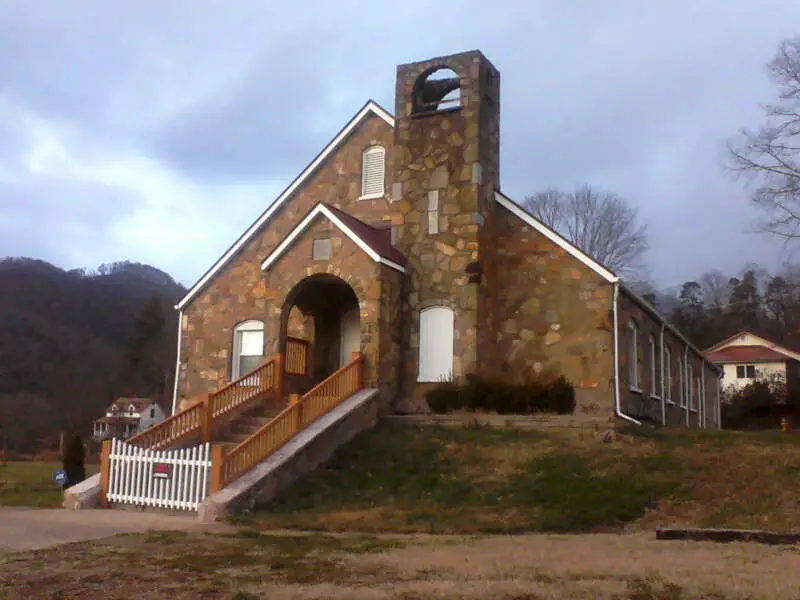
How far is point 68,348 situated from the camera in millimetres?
76500

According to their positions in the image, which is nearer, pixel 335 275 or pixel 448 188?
pixel 335 275

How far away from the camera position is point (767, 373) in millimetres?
55469

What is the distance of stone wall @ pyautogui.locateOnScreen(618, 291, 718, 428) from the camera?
19.5 metres

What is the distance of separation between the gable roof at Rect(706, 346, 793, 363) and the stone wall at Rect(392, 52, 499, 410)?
4233 centimetres

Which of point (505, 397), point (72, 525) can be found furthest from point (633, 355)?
point (72, 525)

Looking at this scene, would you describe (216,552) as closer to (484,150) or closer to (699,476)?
(699,476)

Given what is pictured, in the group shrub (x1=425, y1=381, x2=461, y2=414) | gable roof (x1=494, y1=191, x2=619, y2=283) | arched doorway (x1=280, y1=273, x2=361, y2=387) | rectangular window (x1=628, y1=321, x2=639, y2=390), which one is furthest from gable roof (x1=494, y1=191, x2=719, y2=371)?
arched doorway (x1=280, y1=273, x2=361, y2=387)

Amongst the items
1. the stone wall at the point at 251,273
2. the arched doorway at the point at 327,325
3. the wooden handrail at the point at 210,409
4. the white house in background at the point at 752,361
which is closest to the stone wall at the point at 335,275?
the wooden handrail at the point at 210,409

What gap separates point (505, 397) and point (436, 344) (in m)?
2.22

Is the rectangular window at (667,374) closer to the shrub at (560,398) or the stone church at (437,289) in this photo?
the stone church at (437,289)

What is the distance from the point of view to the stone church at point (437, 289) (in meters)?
18.6

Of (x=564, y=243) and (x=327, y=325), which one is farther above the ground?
(x=564, y=243)

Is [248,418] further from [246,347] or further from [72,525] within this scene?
[72,525]

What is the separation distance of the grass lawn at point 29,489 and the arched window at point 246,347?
5086 mm
